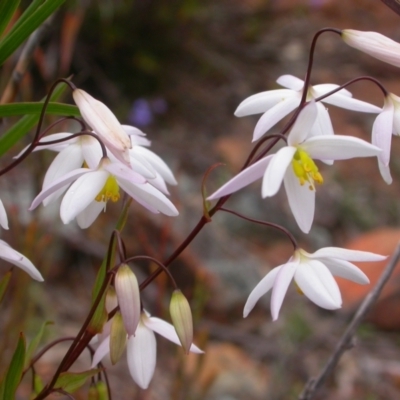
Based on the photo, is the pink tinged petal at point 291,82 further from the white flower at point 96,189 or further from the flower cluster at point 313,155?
the white flower at point 96,189

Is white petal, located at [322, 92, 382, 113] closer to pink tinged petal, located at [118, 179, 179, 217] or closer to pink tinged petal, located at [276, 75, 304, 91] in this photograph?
pink tinged petal, located at [276, 75, 304, 91]

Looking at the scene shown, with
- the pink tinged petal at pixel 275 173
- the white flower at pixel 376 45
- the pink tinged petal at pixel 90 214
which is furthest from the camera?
the pink tinged petal at pixel 90 214

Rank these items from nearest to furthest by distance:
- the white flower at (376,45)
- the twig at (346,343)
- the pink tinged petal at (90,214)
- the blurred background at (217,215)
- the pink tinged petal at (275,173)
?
the pink tinged petal at (275,173) → the white flower at (376,45) → the pink tinged petal at (90,214) → the twig at (346,343) → the blurred background at (217,215)

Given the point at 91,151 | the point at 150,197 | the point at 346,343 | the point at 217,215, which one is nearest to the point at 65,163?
the point at 91,151

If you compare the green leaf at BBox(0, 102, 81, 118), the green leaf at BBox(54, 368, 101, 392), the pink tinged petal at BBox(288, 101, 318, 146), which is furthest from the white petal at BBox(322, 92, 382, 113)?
the green leaf at BBox(54, 368, 101, 392)

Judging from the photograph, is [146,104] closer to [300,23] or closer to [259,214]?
[259,214]

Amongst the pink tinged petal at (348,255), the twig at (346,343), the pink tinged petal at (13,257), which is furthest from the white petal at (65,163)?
the twig at (346,343)

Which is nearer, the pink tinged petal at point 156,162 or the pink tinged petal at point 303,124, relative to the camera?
the pink tinged petal at point 303,124
